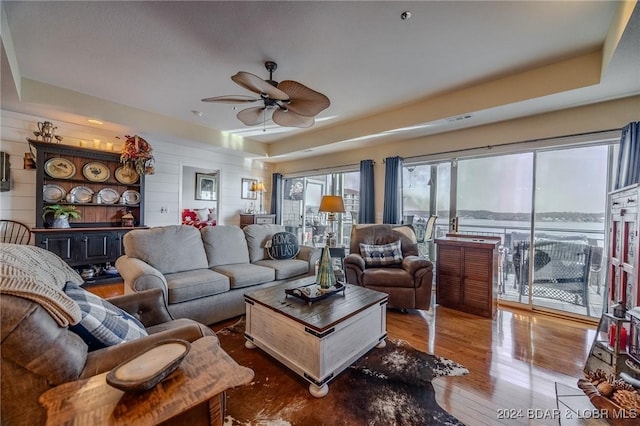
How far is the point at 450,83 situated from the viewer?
3.13 m

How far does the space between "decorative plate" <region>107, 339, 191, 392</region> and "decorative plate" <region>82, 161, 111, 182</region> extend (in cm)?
451

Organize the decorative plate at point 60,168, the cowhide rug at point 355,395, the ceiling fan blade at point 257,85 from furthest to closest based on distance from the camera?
the decorative plate at point 60,168, the ceiling fan blade at point 257,85, the cowhide rug at point 355,395

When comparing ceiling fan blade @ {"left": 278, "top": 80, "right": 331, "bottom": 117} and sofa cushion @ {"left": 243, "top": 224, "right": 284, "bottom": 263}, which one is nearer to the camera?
ceiling fan blade @ {"left": 278, "top": 80, "right": 331, "bottom": 117}

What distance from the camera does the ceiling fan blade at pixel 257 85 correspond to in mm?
2047

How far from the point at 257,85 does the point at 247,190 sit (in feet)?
14.7

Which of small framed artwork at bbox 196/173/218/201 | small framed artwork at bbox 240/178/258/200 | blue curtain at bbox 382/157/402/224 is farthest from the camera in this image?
small framed artwork at bbox 240/178/258/200

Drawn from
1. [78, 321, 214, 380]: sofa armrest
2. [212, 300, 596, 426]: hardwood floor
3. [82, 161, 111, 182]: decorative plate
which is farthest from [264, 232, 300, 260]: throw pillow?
[82, 161, 111, 182]: decorative plate

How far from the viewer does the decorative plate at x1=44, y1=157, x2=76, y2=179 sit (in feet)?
12.6

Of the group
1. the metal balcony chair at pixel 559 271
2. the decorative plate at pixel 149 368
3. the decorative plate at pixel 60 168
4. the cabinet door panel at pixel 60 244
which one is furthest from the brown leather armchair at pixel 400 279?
→ the decorative plate at pixel 60 168

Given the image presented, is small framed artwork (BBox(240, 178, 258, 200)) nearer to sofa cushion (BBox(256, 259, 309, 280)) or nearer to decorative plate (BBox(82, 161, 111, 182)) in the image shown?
decorative plate (BBox(82, 161, 111, 182))

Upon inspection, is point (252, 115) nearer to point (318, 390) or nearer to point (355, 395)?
point (318, 390)

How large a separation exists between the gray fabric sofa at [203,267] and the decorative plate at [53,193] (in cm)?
228

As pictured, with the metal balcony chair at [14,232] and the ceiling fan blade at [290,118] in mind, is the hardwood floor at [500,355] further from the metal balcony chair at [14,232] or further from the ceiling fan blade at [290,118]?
the metal balcony chair at [14,232]

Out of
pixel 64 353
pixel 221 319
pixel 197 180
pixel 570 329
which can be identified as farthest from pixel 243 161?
pixel 570 329
